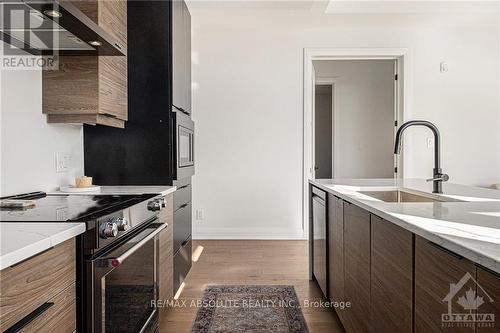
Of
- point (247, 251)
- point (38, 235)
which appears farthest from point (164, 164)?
point (247, 251)

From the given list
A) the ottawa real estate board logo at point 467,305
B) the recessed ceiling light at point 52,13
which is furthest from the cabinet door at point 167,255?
the ottawa real estate board logo at point 467,305

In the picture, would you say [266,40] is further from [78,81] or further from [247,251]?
[78,81]

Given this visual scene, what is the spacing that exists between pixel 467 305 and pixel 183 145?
217cm

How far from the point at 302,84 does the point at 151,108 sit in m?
2.42

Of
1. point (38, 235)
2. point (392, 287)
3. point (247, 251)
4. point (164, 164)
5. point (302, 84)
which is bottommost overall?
point (247, 251)

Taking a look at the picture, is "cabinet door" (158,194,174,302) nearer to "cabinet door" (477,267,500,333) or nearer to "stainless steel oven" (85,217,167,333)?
"stainless steel oven" (85,217,167,333)

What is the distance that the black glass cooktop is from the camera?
47.1 inches

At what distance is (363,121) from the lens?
18.6 feet

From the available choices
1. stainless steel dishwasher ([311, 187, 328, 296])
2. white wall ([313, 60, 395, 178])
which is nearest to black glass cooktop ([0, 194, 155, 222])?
stainless steel dishwasher ([311, 187, 328, 296])

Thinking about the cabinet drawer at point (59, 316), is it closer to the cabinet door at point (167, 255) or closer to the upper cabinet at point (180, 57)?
the cabinet door at point (167, 255)

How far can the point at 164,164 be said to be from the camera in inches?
95.3

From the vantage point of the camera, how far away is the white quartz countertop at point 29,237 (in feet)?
2.53

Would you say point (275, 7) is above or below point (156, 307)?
above

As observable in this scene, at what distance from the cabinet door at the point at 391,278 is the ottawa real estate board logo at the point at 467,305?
8.7 inches
